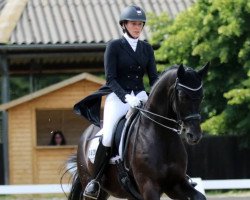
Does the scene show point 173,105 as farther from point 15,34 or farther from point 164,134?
point 15,34

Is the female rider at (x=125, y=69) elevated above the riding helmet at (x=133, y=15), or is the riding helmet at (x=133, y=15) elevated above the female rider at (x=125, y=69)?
the riding helmet at (x=133, y=15)

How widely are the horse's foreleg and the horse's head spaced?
68cm

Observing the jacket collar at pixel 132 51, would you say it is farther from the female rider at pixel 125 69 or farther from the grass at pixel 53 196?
the grass at pixel 53 196

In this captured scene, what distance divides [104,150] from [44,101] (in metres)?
11.6

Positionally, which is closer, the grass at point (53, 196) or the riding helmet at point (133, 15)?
the riding helmet at point (133, 15)

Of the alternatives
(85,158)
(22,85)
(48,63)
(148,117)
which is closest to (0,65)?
(48,63)

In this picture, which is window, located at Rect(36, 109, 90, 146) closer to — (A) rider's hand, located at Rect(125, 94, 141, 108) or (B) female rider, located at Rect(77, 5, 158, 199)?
(B) female rider, located at Rect(77, 5, 158, 199)

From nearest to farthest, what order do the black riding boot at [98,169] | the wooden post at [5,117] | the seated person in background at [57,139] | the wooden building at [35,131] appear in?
the black riding boot at [98,169], the wooden building at [35,131], the wooden post at [5,117], the seated person in background at [57,139]

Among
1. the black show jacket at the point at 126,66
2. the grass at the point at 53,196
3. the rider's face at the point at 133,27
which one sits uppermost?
the rider's face at the point at 133,27

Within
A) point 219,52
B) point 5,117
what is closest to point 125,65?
point 219,52

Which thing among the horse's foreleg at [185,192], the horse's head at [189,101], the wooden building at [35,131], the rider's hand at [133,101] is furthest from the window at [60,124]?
the horse's head at [189,101]

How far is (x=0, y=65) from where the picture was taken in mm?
23656

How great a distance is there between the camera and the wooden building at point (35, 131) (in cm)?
2217

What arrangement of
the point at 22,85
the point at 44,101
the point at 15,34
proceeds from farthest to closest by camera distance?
the point at 22,85 < the point at 15,34 < the point at 44,101
